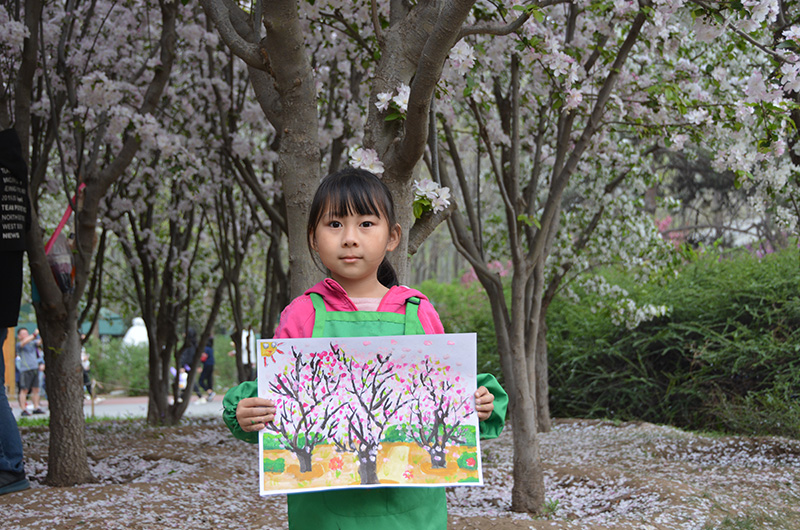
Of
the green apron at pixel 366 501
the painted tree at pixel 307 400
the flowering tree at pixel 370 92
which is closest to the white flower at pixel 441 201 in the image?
the flowering tree at pixel 370 92

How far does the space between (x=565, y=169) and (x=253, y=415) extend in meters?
3.27

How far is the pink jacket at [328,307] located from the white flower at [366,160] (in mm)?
1006

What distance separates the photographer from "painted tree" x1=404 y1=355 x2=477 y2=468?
5.47ft

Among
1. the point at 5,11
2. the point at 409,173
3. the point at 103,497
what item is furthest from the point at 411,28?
the point at 5,11

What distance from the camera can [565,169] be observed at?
4477 mm

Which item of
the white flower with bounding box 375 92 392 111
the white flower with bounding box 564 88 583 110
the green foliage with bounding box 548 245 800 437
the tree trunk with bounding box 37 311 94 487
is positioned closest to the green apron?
the white flower with bounding box 375 92 392 111

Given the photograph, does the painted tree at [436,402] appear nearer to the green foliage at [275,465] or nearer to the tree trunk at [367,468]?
the tree trunk at [367,468]

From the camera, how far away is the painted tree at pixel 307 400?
163cm

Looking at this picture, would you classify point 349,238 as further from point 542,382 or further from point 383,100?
point 542,382

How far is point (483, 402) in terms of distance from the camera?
1.70 meters

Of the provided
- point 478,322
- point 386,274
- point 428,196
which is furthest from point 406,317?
point 478,322

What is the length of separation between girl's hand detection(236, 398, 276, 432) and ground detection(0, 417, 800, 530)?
2405mm

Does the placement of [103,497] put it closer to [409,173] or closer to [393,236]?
[409,173]

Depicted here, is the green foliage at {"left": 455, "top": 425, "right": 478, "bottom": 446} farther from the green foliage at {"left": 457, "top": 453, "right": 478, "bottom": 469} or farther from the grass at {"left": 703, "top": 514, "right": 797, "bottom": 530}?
the grass at {"left": 703, "top": 514, "right": 797, "bottom": 530}
